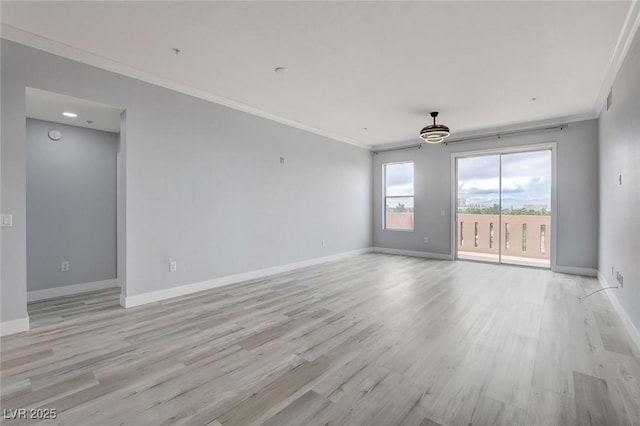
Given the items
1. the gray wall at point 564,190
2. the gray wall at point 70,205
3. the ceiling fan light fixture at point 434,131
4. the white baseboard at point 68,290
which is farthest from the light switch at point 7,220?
the gray wall at point 564,190

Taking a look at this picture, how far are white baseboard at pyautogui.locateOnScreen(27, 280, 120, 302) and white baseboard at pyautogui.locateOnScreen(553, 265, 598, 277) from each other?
7741 millimetres

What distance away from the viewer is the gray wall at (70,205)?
3.76m

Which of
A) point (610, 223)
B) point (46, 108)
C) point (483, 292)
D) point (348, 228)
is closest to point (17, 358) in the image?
point (46, 108)

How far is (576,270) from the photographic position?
5.20m

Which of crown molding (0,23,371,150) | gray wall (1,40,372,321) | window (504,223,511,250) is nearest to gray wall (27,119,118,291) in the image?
gray wall (1,40,372,321)

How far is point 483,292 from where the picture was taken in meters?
4.07

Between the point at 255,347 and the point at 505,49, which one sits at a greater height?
the point at 505,49

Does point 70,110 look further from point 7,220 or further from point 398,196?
point 398,196

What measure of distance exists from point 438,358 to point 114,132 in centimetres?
533

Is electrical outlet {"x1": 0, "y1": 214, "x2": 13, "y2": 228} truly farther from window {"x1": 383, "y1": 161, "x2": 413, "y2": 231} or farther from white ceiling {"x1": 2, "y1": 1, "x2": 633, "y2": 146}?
window {"x1": 383, "y1": 161, "x2": 413, "y2": 231}

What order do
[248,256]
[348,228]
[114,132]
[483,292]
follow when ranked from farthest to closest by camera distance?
[348,228]
[248,256]
[114,132]
[483,292]

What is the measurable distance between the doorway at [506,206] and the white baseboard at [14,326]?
23.4ft

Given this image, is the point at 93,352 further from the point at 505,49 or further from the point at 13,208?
the point at 505,49

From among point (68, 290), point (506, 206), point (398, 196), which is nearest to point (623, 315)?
point (506, 206)
